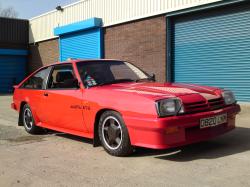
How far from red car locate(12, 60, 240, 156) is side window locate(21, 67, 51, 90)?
0.02 metres

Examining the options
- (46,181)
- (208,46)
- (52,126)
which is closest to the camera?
(46,181)

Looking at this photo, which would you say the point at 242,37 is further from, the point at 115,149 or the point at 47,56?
the point at 47,56

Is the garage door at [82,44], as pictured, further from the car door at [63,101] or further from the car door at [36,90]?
the car door at [63,101]

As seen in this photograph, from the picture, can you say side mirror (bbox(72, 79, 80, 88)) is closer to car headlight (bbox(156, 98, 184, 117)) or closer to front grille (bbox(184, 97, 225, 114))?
car headlight (bbox(156, 98, 184, 117))

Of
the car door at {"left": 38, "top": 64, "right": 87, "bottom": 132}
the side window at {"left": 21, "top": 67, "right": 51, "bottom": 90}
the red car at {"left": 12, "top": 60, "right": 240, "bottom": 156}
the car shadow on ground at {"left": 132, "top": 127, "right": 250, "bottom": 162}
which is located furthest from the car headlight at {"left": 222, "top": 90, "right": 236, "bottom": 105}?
the side window at {"left": 21, "top": 67, "right": 51, "bottom": 90}

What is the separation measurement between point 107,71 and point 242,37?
24.7 ft

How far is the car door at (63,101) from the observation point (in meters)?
6.37

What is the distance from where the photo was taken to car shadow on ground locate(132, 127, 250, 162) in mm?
5535

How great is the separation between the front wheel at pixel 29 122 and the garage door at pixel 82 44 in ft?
37.3

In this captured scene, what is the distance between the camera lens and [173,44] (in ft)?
51.2

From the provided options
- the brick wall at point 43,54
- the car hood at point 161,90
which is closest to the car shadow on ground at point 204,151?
the car hood at point 161,90

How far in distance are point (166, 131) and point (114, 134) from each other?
914 mm

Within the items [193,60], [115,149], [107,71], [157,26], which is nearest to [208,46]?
[193,60]

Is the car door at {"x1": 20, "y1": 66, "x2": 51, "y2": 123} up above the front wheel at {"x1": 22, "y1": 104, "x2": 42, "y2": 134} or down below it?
above
